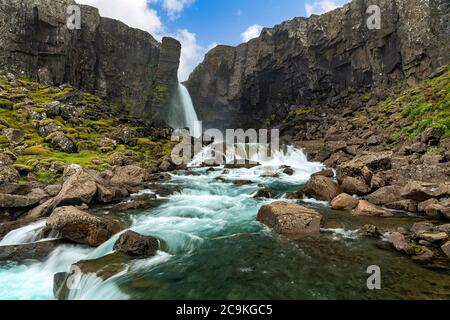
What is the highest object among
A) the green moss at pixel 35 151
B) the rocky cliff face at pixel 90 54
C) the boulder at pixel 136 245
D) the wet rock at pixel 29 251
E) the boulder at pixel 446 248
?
the rocky cliff face at pixel 90 54

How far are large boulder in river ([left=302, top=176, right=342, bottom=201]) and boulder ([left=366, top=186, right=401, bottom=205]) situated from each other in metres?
2.00

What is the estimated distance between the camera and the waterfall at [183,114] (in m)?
70.2

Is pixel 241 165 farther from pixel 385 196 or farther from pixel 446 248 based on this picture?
pixel 446 248

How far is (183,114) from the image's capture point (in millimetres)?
71688

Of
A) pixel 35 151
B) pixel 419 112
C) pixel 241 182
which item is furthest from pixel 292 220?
pixel 35 151

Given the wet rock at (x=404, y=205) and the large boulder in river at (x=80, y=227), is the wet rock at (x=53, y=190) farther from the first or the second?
the wet rock at (x=404, y=205)

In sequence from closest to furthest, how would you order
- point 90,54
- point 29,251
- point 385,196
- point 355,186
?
point 29,251, point 385,196, point 355,186, point 90,54

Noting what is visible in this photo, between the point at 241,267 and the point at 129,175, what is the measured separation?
1922 centimetres

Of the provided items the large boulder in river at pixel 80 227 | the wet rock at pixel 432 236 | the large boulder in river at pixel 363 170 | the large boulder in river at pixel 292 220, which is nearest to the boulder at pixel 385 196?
the large boulder in river at pixel 363 170

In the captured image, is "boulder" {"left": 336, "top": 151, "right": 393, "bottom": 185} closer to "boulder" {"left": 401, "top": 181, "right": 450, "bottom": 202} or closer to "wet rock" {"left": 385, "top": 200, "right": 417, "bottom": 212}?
"boulder" {"left": 401, "top": 181, "right": 450, "bottom": 202}

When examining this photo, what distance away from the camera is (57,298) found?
809cm

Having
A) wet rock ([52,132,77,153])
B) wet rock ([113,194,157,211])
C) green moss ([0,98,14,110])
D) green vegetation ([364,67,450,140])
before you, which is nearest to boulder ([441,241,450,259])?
wet rock ([113,194,157,211])

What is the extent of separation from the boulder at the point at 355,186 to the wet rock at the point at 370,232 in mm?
6196
